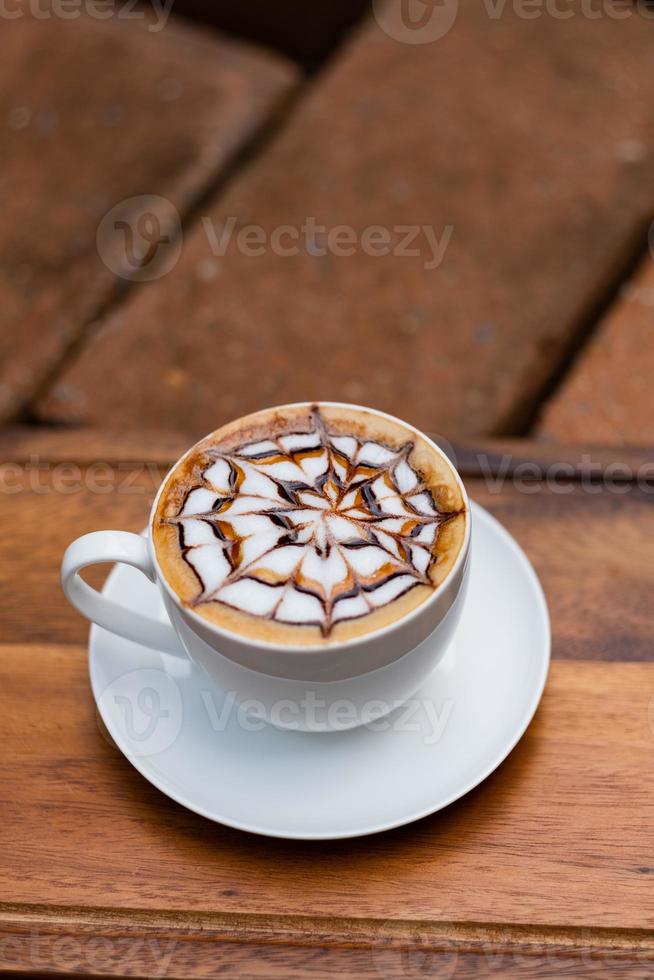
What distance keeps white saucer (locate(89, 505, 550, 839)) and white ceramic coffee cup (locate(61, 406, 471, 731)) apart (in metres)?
0.03

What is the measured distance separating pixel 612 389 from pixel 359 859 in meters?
0.92

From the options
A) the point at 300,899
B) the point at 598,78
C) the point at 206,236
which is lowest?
the point at 206,236

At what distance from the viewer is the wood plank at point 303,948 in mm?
593

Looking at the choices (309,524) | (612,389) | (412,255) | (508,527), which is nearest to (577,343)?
(612,389)

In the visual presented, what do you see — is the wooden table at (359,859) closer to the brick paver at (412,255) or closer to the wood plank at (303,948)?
the wood plank at (303,948)

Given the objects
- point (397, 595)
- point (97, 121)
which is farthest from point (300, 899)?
point (97, 121)

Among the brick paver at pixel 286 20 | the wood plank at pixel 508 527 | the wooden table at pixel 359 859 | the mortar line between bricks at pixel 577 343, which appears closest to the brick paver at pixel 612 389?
the mortar line between bricks at pixel 577 343

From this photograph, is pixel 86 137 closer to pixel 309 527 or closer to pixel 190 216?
pixel 190 216

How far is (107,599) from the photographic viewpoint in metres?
0.67

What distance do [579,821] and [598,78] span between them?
1.46 m

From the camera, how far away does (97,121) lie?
1680mm

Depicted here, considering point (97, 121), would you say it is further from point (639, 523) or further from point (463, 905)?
point (463, 905)

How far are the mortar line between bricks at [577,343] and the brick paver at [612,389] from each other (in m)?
0.02

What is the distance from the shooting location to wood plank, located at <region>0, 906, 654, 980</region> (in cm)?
59
